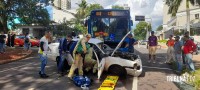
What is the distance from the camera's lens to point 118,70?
452 inches

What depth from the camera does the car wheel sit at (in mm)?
11445

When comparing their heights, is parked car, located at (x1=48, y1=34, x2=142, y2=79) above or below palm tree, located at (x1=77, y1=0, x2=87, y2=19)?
below

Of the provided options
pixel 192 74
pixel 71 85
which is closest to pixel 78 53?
pixel 71 85

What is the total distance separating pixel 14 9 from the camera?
102ft

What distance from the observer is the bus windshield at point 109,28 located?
16.6 metres

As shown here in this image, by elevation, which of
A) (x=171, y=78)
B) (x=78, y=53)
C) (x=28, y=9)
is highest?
(x=28, y=9)

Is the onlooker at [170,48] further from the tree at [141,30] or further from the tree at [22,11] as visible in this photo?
the tree at [141,30]

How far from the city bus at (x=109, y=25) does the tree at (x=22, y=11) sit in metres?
15.2

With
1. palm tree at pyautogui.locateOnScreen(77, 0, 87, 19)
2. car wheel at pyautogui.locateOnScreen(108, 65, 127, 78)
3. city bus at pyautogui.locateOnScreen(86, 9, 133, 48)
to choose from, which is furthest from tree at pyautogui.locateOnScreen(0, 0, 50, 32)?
palm tree at pyautogui.locateOnScreen(77, 0, 87, 19)

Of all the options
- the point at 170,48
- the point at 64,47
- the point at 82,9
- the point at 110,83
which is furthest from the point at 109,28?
the point at 82,9

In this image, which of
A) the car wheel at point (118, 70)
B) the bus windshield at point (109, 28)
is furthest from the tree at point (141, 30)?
the car wheel at point (118, 70)

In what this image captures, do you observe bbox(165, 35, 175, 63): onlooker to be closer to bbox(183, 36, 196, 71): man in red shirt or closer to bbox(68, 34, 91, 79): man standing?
bbox(183, 36, 196, 71): man in red shirt

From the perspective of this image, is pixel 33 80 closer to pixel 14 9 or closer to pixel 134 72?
pixel 134 72

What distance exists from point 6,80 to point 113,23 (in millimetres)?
7458
